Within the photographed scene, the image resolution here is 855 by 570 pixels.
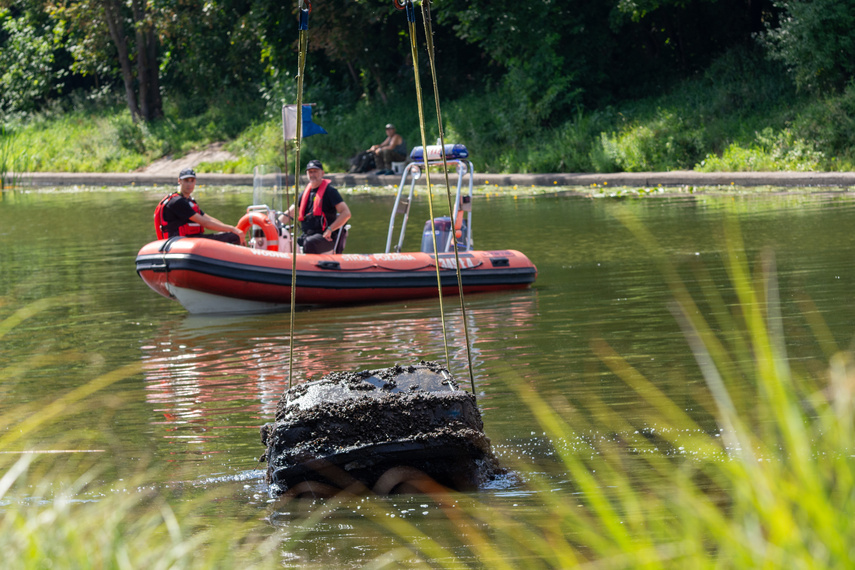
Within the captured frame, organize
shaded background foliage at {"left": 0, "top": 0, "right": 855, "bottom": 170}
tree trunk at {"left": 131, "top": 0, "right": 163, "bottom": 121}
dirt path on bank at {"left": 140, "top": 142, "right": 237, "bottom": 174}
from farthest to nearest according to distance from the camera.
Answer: tree trunk at {"left": 131, "top": 0, "right": 163, "bottom": 121}
dirt path on bank at {"left": 140, "top": 142, "right": 237, "bottom": 174}
shaded background foliage at {"left": 0, "top": 0, "right": 855, "bottom": 170}

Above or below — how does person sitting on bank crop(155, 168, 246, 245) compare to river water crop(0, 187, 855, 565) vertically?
above

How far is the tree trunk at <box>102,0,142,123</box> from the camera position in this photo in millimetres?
34625

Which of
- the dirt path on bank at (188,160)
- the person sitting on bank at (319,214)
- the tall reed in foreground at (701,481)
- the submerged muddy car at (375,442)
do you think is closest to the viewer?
the tall reed in foreground at (701,481)

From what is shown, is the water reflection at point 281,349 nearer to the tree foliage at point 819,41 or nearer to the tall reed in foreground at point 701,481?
the tall reed in foreground at point 701,481

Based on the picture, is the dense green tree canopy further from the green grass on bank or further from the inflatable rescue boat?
the inflatable rescue boat

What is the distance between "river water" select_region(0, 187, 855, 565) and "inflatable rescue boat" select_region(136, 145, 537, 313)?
207 mm

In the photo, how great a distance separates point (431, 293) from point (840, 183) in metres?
10.3

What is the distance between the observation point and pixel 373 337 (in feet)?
31.5

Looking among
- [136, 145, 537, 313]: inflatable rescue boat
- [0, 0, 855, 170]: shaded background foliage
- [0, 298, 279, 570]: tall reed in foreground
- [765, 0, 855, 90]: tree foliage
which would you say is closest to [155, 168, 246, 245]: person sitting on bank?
[136, 145, 537, 313]: inflatable rescue boat

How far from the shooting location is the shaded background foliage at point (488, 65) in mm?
22938

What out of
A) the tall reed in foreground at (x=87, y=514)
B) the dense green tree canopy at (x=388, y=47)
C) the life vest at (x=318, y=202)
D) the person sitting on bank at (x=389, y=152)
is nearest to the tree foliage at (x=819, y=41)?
the dense green tree canopy at (x=388, y=47)

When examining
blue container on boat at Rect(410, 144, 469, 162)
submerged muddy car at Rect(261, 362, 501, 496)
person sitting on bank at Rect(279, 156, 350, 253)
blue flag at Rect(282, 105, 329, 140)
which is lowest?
submerged muddy car at Rect(261, 362, 501, 496)

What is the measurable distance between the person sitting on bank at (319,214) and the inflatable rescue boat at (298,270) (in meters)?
0.16

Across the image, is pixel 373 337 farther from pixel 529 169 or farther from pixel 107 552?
pixel 529 169
